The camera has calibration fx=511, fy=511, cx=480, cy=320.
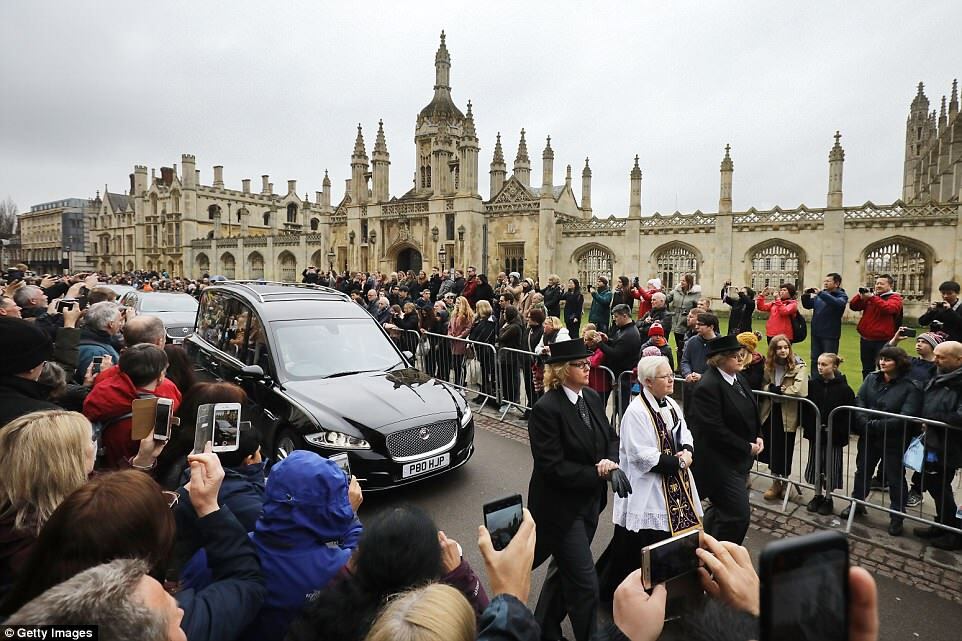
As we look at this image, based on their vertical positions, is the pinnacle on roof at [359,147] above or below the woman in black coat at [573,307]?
above

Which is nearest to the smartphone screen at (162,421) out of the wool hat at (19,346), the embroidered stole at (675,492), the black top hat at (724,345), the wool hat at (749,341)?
the wool hat at (19,346)

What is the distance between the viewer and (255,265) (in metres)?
50.0

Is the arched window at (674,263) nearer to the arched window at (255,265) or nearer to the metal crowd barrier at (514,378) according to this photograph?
the metal crowd barrier at (514,378)

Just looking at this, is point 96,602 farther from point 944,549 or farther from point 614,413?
point 614,413

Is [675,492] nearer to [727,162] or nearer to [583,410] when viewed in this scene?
[583,410]

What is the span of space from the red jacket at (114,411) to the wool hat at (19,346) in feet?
1.37

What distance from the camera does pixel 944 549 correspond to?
4.75m

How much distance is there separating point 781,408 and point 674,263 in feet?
82.5

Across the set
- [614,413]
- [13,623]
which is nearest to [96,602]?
[13,623]

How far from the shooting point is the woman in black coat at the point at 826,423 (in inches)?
218

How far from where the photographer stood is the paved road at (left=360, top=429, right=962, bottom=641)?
12.1 ft

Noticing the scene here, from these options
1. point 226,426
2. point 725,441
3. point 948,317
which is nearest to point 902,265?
point 948,317

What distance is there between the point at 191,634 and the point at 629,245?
3038cm

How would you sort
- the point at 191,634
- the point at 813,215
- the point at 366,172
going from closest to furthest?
the point at 191,634, the point at 813,215, the point at 366,172
